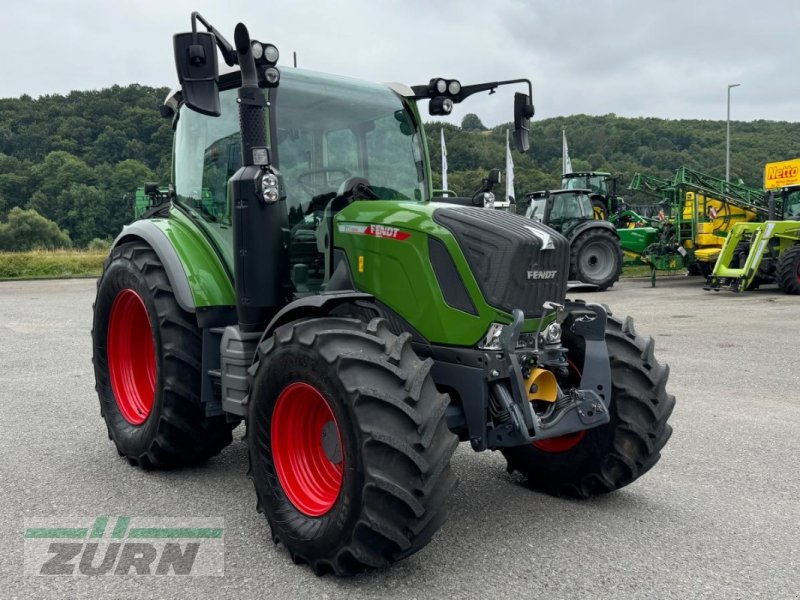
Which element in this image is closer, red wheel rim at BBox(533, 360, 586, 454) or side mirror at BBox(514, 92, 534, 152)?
red wheel rim at BBox(533, 360, 586, 454)

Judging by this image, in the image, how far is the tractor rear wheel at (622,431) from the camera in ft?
12.2

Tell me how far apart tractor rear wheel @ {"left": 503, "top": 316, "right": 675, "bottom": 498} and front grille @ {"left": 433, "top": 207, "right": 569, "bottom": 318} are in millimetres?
458

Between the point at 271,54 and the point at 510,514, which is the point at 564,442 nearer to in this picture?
the point at 510,514

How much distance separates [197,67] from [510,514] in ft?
8.56

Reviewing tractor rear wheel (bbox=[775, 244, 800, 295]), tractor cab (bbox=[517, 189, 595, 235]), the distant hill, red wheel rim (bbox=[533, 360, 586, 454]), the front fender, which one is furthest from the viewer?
the distant hill

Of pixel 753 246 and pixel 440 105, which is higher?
pixel 440 105

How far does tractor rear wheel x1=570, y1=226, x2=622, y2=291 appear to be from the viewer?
687 inches

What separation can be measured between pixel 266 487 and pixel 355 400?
0.83 meters

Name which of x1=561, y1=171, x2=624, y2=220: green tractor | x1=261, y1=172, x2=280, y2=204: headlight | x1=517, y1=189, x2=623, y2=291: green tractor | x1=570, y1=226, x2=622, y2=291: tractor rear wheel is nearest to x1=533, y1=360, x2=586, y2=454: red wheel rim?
x1=261, y1=172, x2=280, y2=204: headlight

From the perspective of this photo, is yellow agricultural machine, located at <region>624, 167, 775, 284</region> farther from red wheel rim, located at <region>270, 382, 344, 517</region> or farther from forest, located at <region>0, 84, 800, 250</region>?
red wheel rim, located at <region>270, 382, 344, 517</region>

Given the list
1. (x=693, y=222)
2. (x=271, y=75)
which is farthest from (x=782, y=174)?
(x=271, y=75)

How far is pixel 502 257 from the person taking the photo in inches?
134

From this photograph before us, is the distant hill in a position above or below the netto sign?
above

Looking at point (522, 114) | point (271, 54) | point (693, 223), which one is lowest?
point (693, 223)
